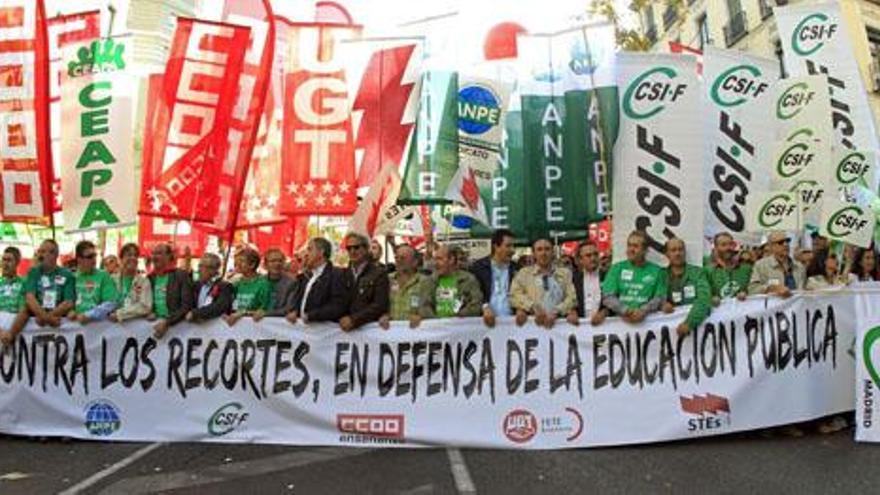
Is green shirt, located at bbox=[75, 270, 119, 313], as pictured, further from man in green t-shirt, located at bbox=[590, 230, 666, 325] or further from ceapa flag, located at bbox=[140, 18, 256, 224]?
man in green t-shirt, located at bbox=[590, 230, 666, 325]

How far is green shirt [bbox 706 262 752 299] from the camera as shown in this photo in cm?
787

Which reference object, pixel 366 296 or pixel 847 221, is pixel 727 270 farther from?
pixel 366 296

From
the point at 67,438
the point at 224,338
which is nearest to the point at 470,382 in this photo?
the point at 224,338

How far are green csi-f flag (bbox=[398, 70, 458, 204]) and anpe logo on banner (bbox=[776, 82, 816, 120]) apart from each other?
3427 mm

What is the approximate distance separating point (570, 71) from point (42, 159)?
5503 millimetres

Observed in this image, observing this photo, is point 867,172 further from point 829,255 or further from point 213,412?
point 213,412

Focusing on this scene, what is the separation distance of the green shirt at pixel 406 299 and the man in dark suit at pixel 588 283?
54.4 inches

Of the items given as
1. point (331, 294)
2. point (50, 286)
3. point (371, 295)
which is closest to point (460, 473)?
point (371, 295)

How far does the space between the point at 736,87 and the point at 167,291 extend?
240 inches

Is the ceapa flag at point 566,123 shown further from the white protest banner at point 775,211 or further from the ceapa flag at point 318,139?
the ceapa flag at point 318,139

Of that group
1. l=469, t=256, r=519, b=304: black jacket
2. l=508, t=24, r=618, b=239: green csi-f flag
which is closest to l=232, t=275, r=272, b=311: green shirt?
l=469, t=256, r=519, b=304: black jacket

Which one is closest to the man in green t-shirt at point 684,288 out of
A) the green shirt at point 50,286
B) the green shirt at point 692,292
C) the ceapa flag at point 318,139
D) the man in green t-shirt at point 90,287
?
the green shirt at point 692,292

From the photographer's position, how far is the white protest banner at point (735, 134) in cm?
859

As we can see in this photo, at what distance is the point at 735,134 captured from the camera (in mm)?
8688
